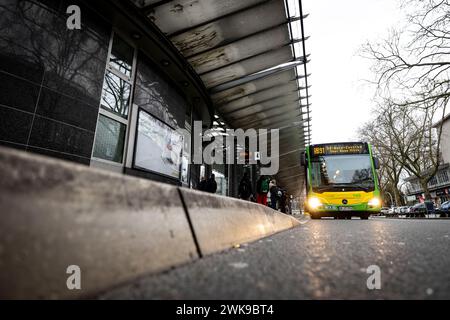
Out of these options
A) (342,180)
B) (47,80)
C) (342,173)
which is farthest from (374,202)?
(47,80)

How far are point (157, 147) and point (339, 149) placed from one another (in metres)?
6.79

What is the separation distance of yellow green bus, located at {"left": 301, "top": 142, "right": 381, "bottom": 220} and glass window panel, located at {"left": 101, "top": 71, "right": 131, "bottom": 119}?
6698 millimetres

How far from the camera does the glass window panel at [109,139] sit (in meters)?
4.83

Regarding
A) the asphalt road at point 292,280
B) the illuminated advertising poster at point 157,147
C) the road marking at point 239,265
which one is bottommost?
the asphalt road at point 292,280

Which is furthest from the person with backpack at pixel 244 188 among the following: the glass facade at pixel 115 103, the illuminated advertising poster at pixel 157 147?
the glass facade at pixel 115 103

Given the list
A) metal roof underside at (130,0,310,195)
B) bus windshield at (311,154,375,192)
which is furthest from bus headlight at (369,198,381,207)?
metal roof underside at (130,0,310,195)

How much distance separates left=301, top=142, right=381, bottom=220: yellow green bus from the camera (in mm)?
8062

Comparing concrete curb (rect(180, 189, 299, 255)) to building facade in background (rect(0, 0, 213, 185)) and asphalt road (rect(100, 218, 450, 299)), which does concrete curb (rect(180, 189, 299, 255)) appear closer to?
asphalt road (rect(100, 218, 450, 299))

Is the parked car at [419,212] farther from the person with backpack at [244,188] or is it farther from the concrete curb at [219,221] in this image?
the concrete curb at [219,221]

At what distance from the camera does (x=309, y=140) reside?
64.7 ft

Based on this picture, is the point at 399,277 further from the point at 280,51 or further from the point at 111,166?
the point at 280,51

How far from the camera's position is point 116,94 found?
5.36 m

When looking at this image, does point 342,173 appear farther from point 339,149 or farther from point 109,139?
point 109,139
